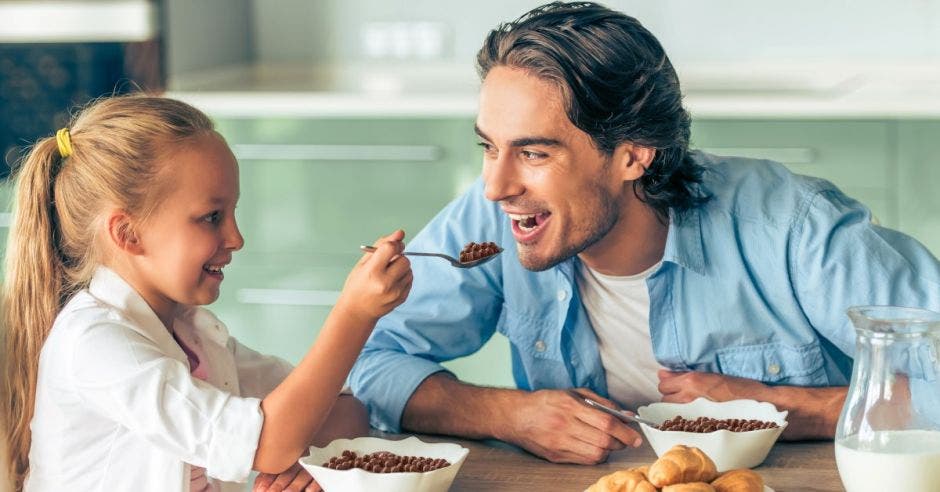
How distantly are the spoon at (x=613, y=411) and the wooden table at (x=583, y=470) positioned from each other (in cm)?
4

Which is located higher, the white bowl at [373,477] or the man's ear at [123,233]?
the man's ear at [123,233]

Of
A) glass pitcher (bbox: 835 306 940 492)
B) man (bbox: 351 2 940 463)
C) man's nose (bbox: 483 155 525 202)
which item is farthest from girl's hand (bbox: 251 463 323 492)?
glass pitcher (bbox: 835 306 940 492)

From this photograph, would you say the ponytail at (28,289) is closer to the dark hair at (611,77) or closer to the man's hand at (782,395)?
the dark hair at (611,77)

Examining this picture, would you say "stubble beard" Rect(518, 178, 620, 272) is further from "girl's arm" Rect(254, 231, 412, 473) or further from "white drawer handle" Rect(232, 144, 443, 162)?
"white drawer handle" Rect(232, 144, 443, 162)

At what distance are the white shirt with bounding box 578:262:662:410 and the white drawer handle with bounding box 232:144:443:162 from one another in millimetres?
1686

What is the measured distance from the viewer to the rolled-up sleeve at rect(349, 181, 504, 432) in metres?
1.89

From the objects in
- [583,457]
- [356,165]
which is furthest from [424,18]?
[583,457]

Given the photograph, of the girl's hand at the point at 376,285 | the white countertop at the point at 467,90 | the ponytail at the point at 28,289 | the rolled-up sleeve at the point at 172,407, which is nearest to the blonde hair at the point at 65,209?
the ponytail at the point at 28,289

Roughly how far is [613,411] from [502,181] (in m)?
0.35

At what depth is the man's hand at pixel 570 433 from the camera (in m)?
1.53

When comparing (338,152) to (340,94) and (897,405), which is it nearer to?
(340,94)

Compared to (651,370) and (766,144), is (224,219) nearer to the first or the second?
(651,370)

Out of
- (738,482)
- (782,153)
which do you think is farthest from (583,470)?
(782,153)

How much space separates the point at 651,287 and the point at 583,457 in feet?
1.30
